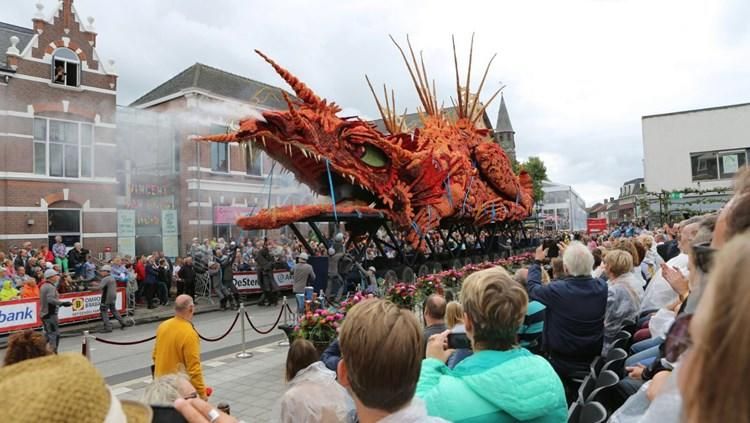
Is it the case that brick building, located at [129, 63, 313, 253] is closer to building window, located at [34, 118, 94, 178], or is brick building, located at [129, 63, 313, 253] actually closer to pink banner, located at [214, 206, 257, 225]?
pink banner, located at [214, 206, 257, 225]

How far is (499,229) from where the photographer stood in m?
20.4

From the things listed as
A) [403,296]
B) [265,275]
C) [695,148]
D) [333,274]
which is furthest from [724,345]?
[695,148]

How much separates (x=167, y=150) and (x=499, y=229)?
14.5 meters

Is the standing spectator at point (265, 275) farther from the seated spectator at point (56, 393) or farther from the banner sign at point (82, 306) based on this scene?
the seated spectator at point (56, 393)

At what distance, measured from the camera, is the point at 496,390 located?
6.50 ft

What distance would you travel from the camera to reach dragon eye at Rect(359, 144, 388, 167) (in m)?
11.3

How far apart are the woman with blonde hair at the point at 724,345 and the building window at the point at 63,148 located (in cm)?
2036

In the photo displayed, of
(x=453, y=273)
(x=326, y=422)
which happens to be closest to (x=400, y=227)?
(x=453, y=273)

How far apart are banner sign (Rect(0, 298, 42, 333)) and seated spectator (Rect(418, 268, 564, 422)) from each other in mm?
10370

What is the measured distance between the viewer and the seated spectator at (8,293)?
975 centimetres

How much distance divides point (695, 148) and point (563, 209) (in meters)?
22.0

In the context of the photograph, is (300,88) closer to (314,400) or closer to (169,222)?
(314,400)

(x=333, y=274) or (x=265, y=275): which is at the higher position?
(x=333, y=274)

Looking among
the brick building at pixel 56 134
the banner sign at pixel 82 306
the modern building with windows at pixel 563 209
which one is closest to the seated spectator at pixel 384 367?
the banner sign at pixel 82 306
